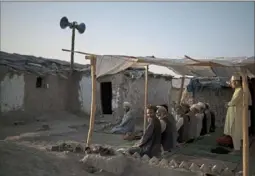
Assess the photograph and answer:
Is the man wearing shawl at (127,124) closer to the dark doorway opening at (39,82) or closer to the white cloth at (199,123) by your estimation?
the white cloth at (199,123)

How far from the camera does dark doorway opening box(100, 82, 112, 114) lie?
15.8m

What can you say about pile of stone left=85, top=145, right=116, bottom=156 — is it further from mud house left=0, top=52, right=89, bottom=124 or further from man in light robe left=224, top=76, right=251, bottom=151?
mud house left=0, top=52, right=89, bottom=124

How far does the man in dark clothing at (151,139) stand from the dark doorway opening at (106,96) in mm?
9434

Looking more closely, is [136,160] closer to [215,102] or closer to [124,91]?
[124,91]

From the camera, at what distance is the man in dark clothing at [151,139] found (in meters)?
6.27

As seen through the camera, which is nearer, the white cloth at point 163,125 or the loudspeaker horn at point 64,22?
the white cloth at point 163,125

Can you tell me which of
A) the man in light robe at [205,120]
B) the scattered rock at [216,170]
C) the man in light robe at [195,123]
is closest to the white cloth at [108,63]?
the scattered rock at [216,170]

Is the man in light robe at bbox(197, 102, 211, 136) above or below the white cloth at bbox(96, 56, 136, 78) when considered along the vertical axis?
below

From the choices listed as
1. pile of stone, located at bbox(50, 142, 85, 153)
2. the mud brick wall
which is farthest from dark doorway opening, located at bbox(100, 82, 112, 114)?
pile of stone, located at bbox(50, 142, 85, 153)

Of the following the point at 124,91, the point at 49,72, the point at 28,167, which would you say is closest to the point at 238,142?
the point at 28,167

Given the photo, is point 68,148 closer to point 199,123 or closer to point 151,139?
point 151,139

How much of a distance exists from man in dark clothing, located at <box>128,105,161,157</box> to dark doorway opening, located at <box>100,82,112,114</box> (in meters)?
9.43

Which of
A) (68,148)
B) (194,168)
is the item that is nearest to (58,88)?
(68,148)

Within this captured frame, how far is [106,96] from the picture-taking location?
1602 cm
